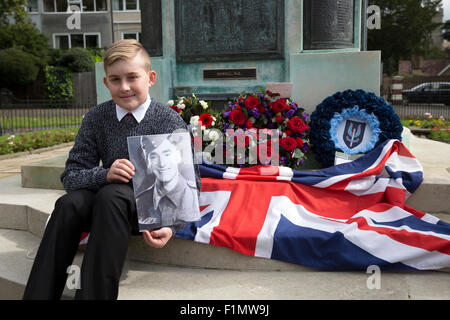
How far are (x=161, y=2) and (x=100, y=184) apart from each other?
3206mm

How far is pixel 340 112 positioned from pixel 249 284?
6.35ft

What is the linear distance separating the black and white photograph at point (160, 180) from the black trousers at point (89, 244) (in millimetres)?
71

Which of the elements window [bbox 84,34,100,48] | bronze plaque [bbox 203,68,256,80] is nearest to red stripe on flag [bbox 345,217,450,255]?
bronze plaque [bbox 203,68,256,80]

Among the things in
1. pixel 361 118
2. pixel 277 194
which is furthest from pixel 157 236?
pixel 361 118

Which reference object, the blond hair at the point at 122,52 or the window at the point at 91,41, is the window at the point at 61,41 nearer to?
the window at the point at 91,41

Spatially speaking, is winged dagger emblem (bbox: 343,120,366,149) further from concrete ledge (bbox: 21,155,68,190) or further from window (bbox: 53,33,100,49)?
window (bbox: 53,33,100,49)

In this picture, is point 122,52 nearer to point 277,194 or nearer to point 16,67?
point 277,194

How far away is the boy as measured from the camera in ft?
6.37

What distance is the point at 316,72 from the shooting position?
13.6 feet

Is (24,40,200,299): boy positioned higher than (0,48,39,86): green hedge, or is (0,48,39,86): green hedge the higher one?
(0,48,39,86): green hedge

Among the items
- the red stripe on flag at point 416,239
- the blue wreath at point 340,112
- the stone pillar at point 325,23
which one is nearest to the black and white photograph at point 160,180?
the red stripe on flag at point 416,239

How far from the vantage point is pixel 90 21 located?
28.6 m

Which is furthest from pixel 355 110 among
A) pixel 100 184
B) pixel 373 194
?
pixel 100 184
